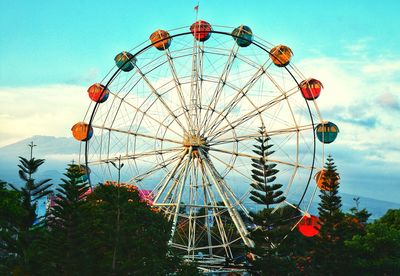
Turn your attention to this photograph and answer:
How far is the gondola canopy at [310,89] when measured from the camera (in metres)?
35.8

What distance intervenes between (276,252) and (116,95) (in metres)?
14.9

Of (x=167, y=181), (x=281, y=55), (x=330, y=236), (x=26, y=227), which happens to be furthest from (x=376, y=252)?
(x=26, y=227)

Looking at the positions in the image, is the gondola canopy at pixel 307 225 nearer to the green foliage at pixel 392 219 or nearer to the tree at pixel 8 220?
the tree at pixel 8 220

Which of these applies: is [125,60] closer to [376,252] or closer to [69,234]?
[69,234]

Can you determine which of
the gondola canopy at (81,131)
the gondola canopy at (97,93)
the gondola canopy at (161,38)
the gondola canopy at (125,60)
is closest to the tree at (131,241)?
the gondola canopy at (81,131)

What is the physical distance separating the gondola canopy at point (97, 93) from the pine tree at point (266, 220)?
10.6 m

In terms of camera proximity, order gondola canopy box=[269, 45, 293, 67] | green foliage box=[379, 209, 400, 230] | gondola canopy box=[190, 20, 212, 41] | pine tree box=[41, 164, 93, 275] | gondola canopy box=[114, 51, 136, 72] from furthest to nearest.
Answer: green foliage box=[379, 209, 400, 230], gondola canopy box=[114, 51, 136, 72], gondola canopy box=[190, 20, 212, 41], gondola canopy box=[269, 45, 293, 67], pine tree box=[41, 164, 93, 275]

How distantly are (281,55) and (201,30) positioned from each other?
5.42 m

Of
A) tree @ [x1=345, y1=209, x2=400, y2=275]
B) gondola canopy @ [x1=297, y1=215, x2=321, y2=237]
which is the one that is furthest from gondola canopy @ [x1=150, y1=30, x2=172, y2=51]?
tree @ [x1=345, y1=209, x2=400, y2=275]

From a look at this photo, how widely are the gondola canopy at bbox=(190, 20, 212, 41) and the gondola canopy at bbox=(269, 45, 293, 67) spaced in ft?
14.4

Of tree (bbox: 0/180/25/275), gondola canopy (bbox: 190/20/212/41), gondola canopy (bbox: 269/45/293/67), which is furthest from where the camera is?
gondola canopy (bbox: 190/20/212/41)

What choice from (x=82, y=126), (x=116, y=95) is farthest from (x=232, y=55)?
(x=82, y=126)

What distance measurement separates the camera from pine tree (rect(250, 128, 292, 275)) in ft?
120

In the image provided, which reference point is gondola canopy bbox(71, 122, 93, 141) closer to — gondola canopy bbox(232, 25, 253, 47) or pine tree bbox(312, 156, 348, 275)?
gondola canopy bbox(232, 25, 253, 47)
